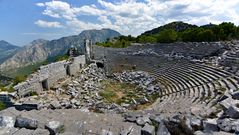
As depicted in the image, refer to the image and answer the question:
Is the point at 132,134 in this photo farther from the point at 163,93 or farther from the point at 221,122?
the point at 163,93

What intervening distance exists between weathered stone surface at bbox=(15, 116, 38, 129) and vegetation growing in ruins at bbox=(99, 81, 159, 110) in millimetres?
11122

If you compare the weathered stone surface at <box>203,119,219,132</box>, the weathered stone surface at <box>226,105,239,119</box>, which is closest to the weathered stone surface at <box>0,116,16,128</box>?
the weathered stone surface at <box>203,119,219,132</box>

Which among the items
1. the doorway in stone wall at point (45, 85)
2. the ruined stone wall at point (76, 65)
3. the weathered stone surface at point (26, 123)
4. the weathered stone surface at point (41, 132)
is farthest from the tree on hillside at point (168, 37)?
the weathered stone surface at point (41, 132)

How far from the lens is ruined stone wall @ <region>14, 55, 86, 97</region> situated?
1848 cm

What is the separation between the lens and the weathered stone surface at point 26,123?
7.15 meters

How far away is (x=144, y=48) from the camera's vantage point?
3612cm

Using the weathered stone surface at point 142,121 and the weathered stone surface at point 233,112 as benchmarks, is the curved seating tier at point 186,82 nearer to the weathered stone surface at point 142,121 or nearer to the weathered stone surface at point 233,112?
the weathered stone surface at point 233,112

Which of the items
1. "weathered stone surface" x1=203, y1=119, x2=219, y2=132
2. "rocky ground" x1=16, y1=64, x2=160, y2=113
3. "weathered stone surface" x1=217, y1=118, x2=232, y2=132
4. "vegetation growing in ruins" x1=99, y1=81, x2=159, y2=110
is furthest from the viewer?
"vegetation growing in ruins" x1=99, y1=81, x2=159, y2=110

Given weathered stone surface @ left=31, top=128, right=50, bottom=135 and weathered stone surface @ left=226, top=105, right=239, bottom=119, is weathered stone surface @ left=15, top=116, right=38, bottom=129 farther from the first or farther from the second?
weathered stone surface @ left=226, top=105, right=239, bottom=119

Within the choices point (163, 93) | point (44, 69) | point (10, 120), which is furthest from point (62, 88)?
point (10, 120)

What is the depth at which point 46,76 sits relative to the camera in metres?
21.7

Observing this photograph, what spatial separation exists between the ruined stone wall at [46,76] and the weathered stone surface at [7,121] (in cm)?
1082

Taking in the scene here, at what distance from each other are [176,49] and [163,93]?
12.5 meters

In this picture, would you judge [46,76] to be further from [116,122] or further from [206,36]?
[206,36]
